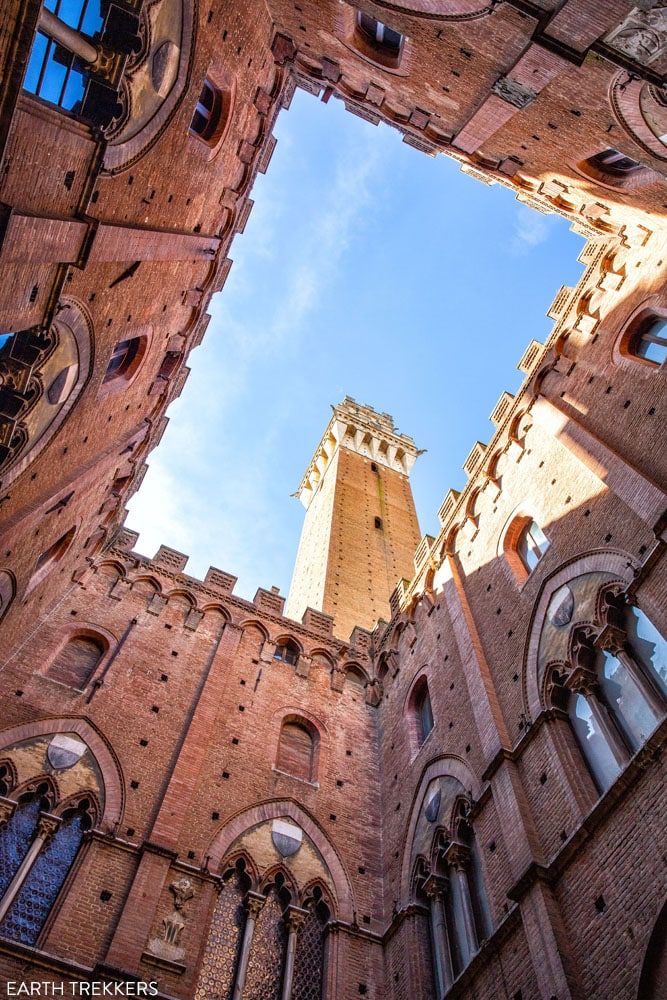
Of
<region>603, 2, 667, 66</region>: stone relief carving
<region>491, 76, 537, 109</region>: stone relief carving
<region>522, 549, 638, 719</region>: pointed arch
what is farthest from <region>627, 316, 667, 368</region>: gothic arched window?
<region>603, 2, 667, 66</region>: stone relief carving

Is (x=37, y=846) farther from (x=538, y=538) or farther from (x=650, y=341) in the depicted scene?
(x=650, y=341)

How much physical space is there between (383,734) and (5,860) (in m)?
7.93

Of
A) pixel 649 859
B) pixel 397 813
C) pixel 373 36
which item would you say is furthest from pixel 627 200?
pixel 397 813

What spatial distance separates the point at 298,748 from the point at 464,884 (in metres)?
5.11

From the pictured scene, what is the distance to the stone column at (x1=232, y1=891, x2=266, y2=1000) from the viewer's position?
9875 mm

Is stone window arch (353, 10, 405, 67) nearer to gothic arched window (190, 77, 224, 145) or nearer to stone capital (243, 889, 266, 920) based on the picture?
gothic arched window (190, 77, 224, 145)

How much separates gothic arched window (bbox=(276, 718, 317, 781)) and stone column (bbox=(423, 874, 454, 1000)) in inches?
145

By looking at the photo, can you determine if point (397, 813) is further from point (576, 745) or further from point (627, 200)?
point (627, 200)

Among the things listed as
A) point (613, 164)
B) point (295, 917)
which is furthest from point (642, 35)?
point (295, 917)

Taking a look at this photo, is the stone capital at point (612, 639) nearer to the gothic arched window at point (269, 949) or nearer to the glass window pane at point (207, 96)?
the gothic arched window at point (269, 949)

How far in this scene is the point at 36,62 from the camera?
20.6 ft

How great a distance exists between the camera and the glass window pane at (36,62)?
6184 millimetres

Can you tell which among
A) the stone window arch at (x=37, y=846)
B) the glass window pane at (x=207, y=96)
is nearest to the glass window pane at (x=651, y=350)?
the glass window pane at (x=207, y=96)

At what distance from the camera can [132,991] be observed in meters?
8.80
